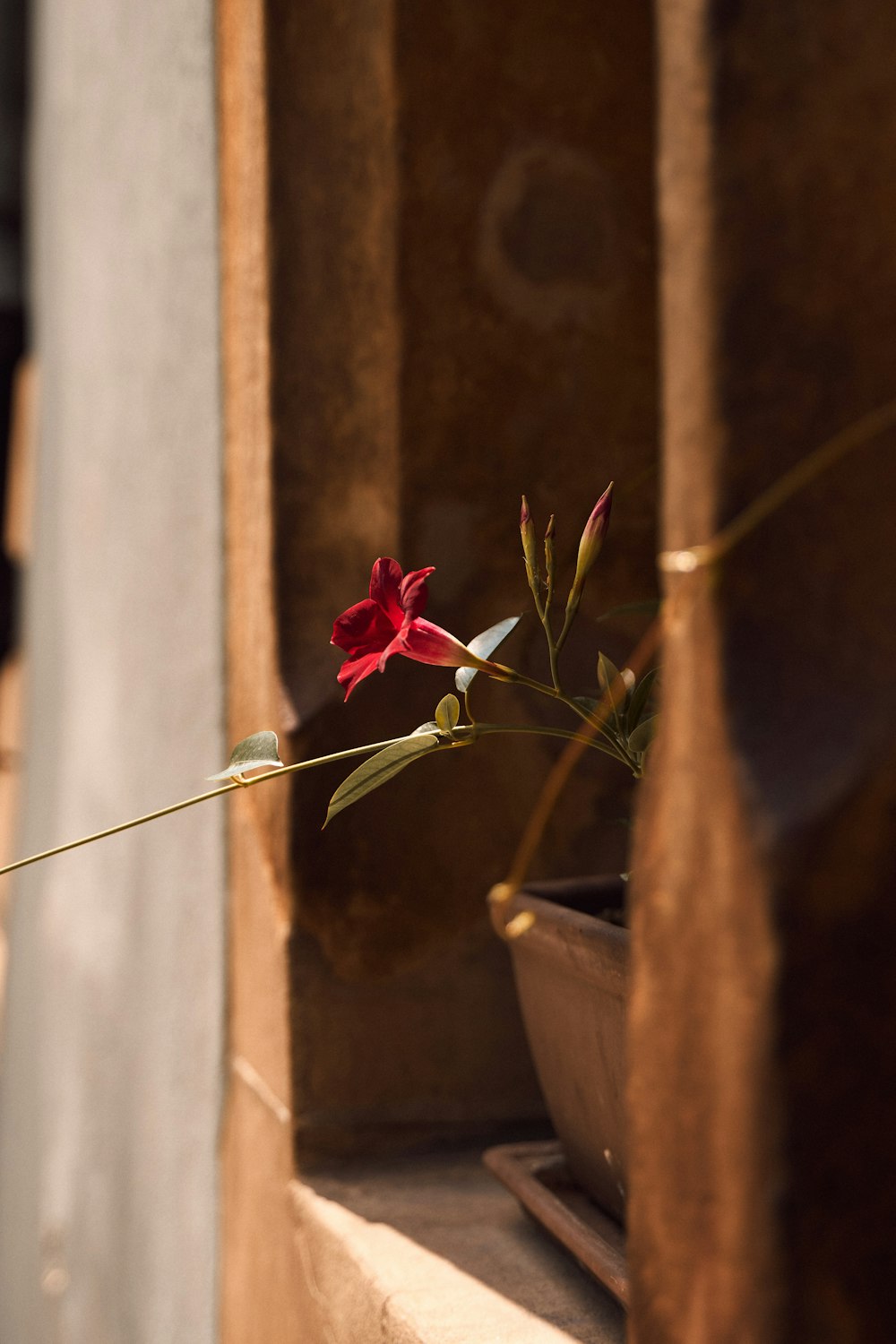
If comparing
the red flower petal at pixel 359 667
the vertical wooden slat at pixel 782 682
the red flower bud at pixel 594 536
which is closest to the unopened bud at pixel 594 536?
the red flower bud at pixel 594 536

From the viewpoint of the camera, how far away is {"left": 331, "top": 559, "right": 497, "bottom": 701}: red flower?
0.67 meters

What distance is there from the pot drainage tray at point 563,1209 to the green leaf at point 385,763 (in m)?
0.27

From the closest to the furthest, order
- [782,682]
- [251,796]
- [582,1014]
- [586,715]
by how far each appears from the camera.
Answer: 1. [782,682]
2. [586,715]
3. [582,1014]
4. [251,796]

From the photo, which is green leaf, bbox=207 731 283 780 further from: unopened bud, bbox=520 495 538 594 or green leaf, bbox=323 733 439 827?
unopened bud, bbox=520 495 538 594

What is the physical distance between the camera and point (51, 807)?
2787 mm

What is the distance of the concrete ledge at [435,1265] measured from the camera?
74 centimetres

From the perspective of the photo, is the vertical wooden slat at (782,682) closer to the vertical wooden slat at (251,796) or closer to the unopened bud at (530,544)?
the unopened bud at (530,544)

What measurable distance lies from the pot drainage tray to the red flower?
1.03ft

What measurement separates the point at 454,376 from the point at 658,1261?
0.72 meters

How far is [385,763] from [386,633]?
6 centimetres

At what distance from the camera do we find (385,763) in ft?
2.24

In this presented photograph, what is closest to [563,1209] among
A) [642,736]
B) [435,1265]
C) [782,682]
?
[435,1265]

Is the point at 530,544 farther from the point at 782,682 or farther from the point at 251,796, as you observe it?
the point at 251,796

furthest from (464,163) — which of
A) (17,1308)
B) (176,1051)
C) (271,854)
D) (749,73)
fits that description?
(17,1308)
